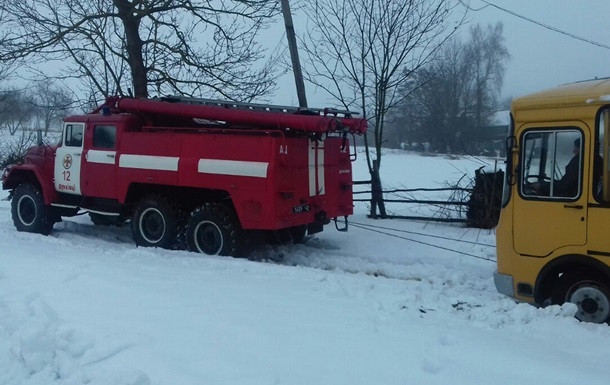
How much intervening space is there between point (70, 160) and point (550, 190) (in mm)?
8718

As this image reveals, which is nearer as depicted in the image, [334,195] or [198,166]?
[198,166]

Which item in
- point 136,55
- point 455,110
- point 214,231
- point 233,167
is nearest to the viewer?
point 233,167

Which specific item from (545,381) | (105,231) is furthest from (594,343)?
(105,231)

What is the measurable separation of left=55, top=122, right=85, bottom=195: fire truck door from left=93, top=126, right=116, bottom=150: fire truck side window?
389 mm

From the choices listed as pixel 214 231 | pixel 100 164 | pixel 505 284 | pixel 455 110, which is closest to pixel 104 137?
pixel 100 164

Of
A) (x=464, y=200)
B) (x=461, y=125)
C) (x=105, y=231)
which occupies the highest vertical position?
(x=461, y=125)

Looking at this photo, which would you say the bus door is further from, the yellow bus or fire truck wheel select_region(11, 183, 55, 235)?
fire truck wheel select_region(11, 183, 55, 235)

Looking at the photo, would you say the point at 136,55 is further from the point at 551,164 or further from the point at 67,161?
the point at 551,164

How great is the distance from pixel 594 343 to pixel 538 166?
7.00 feet

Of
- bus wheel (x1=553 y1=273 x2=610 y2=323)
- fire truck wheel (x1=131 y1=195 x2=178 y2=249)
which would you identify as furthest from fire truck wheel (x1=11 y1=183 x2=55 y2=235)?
bus wheel (x1=553 y1=273 x2=610 y2=323)

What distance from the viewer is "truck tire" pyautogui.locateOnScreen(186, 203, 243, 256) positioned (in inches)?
378

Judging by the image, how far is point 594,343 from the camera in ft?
17.1

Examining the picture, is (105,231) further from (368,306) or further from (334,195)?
(368,306)

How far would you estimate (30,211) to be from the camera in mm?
12320
